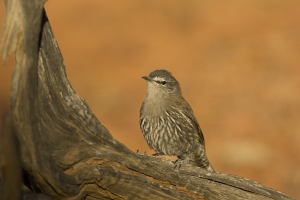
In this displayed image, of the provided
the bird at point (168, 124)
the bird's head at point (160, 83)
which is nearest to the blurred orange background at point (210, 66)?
the bird's head at point (160, 83)

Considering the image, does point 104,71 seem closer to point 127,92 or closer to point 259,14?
point 127,92

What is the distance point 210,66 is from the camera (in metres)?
20.7

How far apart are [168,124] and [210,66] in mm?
10517

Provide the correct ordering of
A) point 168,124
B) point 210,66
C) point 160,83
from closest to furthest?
point 168,124 → point 160,83 → point 210,66

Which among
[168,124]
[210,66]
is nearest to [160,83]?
[168,124]

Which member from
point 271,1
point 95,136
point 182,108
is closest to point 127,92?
point 271,1

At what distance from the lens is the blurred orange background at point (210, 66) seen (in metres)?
17.2

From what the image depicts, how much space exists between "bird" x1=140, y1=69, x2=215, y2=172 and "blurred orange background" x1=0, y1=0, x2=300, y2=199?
4.75m

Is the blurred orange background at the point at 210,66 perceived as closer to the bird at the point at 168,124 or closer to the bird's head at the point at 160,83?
the bird's head at the point at 160,83

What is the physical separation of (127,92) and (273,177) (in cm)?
526

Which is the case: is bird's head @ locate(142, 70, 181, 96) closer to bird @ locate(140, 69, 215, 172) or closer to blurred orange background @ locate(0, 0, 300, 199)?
bird @ locate(140, 69, 215, 172)

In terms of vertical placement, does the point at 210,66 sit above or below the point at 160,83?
above

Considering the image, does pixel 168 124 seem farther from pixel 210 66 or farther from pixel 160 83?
pixel 210 66

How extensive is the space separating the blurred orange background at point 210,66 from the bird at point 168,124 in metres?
4.75
